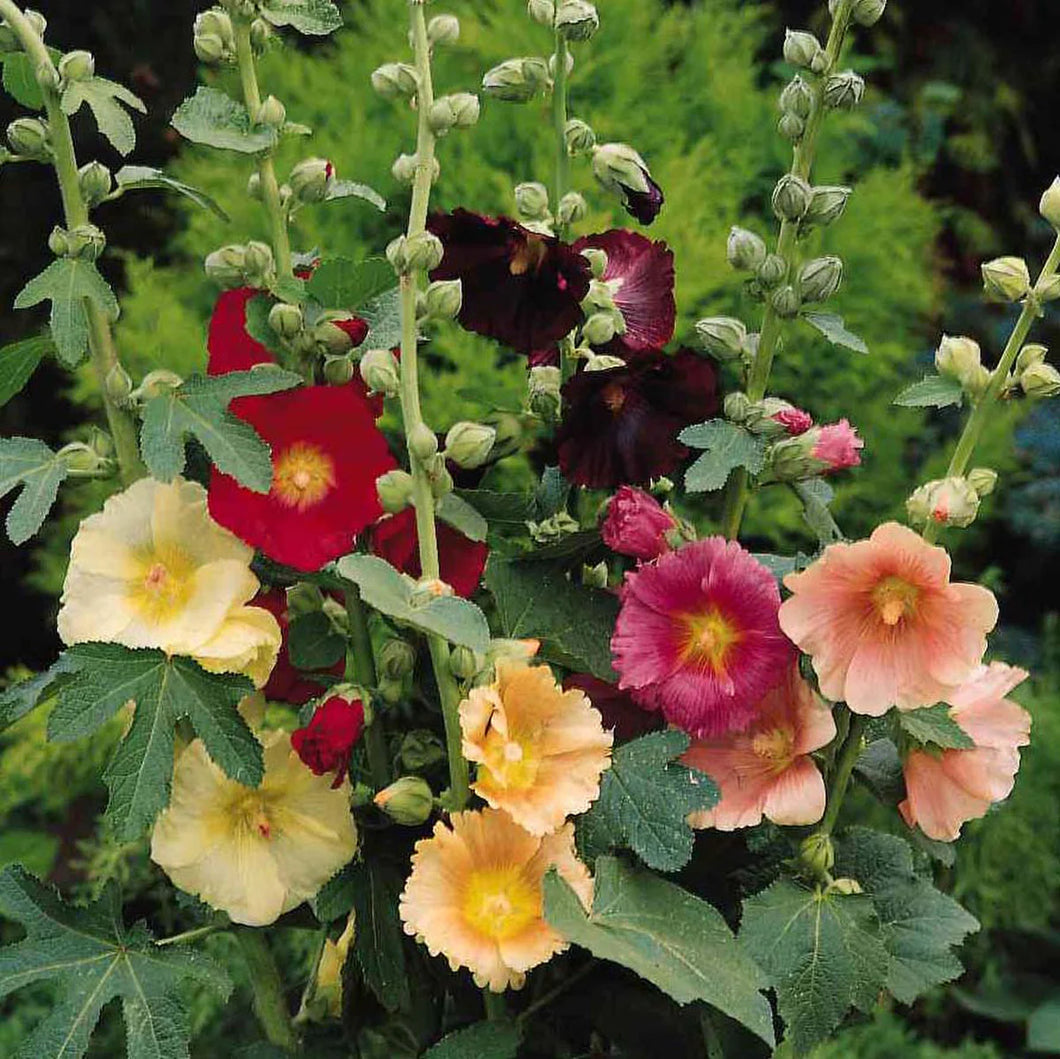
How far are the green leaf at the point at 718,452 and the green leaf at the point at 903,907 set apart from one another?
17cm

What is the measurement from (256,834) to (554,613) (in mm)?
137

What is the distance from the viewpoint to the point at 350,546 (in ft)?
1.69

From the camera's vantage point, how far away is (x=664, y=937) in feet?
1.62

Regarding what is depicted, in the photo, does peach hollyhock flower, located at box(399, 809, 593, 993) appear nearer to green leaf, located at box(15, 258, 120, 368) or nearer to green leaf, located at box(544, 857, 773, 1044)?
green leaf, located at box(544, 857, 773, 1044)

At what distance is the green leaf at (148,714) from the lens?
48 cm

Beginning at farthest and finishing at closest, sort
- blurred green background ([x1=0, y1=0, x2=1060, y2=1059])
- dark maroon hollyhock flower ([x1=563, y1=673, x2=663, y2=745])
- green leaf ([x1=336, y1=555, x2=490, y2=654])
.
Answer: blurred green background ([x1=0, y1=0, x2=1060, y2=1059]) < dark maroon hollyhock flower ([x1=563, y1=673, x2=663, y2=745]) < green leaf ([x1=336, y1=555, x2=490, y2=654])

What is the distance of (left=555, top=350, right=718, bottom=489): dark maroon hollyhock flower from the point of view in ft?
1.75

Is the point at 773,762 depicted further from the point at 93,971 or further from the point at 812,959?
the point at 93,971

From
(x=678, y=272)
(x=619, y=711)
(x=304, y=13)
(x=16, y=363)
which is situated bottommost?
(x=678, y=272)

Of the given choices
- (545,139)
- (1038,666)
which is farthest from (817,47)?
(1038,666)

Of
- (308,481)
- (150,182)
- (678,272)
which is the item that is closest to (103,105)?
(150,182)

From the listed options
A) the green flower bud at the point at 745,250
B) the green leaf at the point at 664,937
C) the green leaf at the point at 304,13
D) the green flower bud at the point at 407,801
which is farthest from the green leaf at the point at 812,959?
the green leaf at the point at 304,13

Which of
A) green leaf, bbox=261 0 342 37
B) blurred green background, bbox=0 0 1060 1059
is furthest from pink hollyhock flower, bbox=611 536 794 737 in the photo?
blurred green background, bbox=0 0 1060 1059

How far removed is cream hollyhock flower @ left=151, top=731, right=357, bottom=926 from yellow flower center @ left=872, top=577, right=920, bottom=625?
20cm
